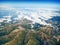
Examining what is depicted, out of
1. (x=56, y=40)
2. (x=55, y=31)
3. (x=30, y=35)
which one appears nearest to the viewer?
(x=56, y=40)

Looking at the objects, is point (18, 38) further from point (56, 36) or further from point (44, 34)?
point (56, 36)

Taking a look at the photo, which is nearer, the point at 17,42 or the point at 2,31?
the point at 17,42

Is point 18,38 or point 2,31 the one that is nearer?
point 18,38

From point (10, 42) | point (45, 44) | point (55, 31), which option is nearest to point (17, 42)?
point (10, 42)

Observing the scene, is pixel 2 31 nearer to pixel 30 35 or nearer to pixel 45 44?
pixel 30 35

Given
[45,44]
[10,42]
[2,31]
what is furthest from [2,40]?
[45,44]

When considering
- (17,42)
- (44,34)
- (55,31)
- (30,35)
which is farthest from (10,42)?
(55,31)

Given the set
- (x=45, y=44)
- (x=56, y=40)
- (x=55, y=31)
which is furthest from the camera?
(x=55, y=31)

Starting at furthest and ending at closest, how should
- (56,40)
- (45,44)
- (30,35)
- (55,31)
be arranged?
(55,31), (30,35), (56,40), (45,44)

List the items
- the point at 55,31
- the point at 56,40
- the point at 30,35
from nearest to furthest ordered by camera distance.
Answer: the point at 56,40 < the point at 30,35 < the point at 55,31
